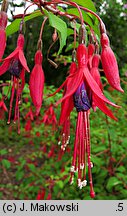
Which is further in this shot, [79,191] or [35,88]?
[79,191]

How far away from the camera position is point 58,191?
7.03ft

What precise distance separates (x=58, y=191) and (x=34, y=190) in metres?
0.30

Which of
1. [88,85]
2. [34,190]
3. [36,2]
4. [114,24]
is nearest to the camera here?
[88,85]

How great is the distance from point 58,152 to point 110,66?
226 centimetres

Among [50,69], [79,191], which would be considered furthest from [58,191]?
[50,69]

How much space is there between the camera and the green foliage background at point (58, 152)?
1788mm

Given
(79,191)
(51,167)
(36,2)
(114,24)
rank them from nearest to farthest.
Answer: (36,2) < (79,191) < (51,167) < (114,24)

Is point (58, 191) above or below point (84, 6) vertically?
below

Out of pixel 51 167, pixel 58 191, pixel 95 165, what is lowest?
pixel 51 167

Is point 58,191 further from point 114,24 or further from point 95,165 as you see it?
point 114,24

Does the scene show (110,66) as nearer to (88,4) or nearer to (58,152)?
(88,4)

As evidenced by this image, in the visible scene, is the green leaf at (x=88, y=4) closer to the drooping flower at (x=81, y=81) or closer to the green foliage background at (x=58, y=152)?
the drooping flower at (x=81, y=81)

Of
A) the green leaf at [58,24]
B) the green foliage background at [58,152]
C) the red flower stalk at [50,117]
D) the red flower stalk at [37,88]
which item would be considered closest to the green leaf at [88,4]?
the green leaf at [58,24]

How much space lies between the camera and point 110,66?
572 millimetres
